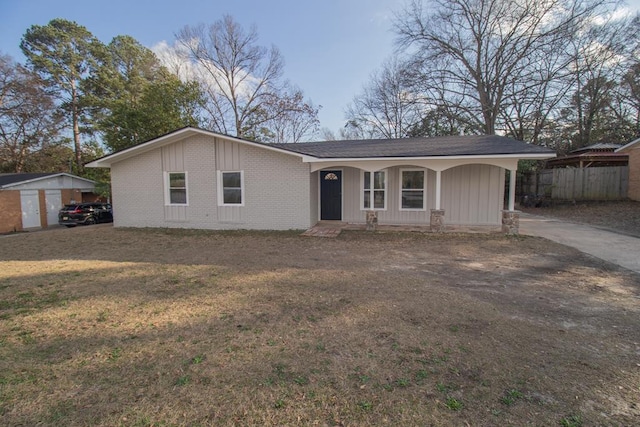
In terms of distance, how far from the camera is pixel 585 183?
666 inches

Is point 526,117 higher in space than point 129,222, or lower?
higher

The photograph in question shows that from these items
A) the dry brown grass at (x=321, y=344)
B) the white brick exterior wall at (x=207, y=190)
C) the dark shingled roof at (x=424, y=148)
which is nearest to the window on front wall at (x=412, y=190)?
the dark shingled roof at (x=424, y=148)

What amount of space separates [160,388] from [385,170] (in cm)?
1050

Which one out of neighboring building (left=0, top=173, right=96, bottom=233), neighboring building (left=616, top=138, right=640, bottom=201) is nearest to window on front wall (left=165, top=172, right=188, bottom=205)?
neighboring building (left=0, top=173, right=96, bottom=233)

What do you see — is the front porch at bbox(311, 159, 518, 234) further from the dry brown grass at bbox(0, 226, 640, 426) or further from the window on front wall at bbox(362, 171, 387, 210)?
the dry brown grass at bbox(0, 226, 640, 426)

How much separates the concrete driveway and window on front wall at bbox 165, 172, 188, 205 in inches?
481

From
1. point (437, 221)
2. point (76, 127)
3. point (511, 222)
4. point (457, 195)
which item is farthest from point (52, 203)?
point (511, 222)

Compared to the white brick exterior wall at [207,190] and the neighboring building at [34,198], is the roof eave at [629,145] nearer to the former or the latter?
the white brick exterior wall at [207,190]

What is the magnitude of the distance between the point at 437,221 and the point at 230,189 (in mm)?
7438

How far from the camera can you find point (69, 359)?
3.05 meters

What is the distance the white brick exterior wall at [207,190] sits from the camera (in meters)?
11.3

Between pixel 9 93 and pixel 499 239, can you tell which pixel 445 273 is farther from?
pixel 9 93

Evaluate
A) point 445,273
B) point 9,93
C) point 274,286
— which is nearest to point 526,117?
point 445,273

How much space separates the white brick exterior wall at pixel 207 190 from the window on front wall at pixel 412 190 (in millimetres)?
3618
